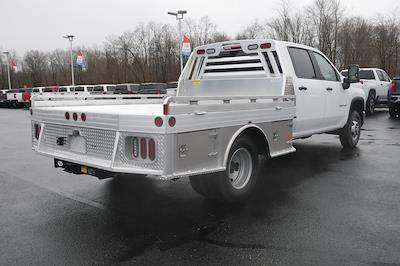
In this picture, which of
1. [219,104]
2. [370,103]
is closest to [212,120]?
[219,104]

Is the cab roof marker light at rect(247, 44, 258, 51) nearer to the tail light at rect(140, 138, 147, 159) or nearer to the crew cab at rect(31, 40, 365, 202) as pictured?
the crew cab at rect(31, 40, 365, 202)

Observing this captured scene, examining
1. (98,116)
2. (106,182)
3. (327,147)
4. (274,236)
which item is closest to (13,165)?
(106,182)

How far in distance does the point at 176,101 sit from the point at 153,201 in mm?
1804

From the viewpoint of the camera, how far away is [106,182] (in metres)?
6.53

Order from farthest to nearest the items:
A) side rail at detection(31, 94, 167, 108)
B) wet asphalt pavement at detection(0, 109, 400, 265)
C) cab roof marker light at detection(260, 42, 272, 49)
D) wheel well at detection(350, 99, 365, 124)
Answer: wheel well at detection(350, 99, 365, 124) → cab roof marker light at detection(260, 42, 272, 49) → side rail at detection(31, 94, 167, 108) → wet asphalt pavement at detection(0, 109, 400, 265)

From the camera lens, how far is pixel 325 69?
7.86m

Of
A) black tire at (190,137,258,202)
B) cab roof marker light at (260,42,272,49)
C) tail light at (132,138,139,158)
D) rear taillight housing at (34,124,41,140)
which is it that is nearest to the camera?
tail light at (132,138,139,158)

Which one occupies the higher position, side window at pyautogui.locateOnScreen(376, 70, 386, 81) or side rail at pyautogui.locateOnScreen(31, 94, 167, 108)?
side window at pyautogui.locateOnScreen(376, 70, 386, 81)

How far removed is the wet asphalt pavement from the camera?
12.2 ft

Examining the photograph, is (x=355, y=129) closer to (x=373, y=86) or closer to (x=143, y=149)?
(x=143, y=149)

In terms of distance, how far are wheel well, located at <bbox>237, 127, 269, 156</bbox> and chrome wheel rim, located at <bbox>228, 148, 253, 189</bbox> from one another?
220 mm

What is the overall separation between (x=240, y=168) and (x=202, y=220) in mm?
1057

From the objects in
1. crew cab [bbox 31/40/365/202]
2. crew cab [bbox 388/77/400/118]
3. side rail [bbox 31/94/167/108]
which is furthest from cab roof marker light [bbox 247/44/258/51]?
crew cab [bbox 388/77/400/118]

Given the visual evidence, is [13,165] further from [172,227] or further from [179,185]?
[172,227]
